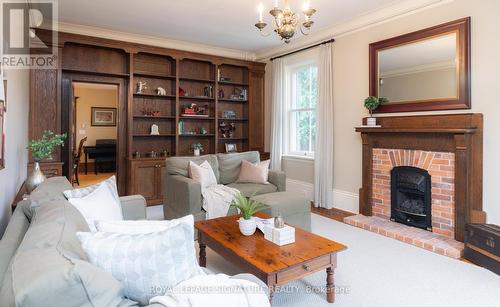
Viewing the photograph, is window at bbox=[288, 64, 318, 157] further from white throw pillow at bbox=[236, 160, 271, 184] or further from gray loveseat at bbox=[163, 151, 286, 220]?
white throw pillow at bbox=[236, 160, 271, 184]

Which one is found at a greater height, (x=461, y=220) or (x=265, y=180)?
(x=265, y=180)

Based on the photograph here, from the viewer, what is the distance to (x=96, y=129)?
25.3ft

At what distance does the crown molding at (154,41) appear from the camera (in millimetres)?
4598

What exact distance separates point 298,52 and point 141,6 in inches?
102

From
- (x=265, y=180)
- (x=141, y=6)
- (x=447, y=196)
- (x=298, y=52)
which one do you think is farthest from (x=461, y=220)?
(x=141, y=6)

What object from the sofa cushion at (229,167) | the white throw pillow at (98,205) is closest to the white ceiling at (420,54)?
the sofa cushion at (229,167)

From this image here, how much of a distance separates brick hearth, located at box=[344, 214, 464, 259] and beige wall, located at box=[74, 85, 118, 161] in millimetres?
6187

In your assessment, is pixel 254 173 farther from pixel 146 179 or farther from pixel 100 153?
pixel 100 153

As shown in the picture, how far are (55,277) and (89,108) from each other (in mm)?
7693

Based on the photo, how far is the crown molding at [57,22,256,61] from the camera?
4.60 m

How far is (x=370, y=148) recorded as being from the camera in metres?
4.09

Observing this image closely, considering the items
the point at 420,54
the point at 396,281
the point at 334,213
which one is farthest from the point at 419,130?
the point at 396,281

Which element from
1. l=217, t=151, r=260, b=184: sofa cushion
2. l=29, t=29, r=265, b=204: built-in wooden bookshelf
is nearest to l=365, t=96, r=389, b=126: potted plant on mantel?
l=217, t=151, r=260, b=184: sofa cushion

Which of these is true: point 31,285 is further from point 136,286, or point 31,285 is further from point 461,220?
point 461,220
